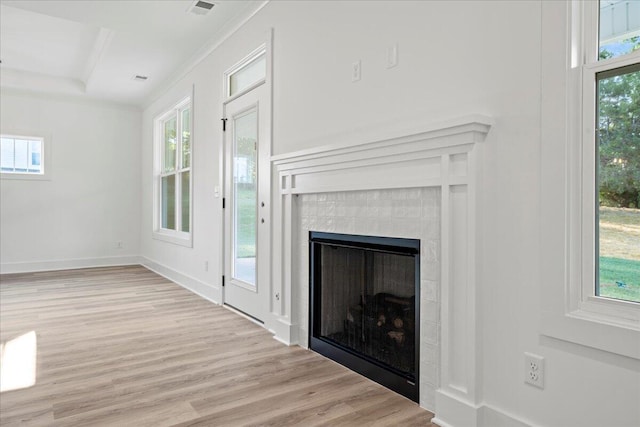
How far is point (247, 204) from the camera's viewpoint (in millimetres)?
4035

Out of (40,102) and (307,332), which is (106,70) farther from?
(307,332)

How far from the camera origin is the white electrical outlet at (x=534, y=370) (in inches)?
66.3

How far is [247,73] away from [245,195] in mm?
1154

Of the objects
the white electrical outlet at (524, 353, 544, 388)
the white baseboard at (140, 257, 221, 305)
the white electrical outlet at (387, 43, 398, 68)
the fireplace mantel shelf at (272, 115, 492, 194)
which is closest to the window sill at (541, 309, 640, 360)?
the white electrical outlet at (524, 353, 544, 388)

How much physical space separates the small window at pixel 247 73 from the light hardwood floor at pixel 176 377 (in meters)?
2.17

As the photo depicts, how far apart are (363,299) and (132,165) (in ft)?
20.3

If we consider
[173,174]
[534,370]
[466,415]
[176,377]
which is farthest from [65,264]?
[534,370]

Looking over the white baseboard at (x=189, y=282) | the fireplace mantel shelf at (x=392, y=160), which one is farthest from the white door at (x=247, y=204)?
the fireplace mantel shelf at (x=392, y=160)

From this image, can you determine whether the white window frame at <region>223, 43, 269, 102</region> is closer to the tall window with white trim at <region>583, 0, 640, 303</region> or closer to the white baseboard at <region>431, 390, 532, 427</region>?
the tall window with white trim at <region>583, 0, 640, 303</region>

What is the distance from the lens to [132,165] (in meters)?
7.54

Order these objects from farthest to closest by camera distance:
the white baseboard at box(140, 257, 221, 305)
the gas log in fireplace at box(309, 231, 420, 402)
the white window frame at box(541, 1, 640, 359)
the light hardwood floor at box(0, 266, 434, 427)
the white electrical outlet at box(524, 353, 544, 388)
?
1. the white baseboard at box(140, 257, 221, 305)
2. the gas log in fireplace at box(309, 231, 420, 402)
3. the light hardwood floor at box(0, 266, 434, 427)
4. the white electrical outlet at box(524, 353, 544, 388)
5. the white window frame at box(541, 1, 640, 359)

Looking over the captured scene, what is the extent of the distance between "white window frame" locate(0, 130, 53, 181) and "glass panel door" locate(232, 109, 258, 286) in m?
4.29

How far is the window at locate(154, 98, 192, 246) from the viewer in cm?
572

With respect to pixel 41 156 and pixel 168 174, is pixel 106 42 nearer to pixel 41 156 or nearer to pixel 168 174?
pixel 168 174
